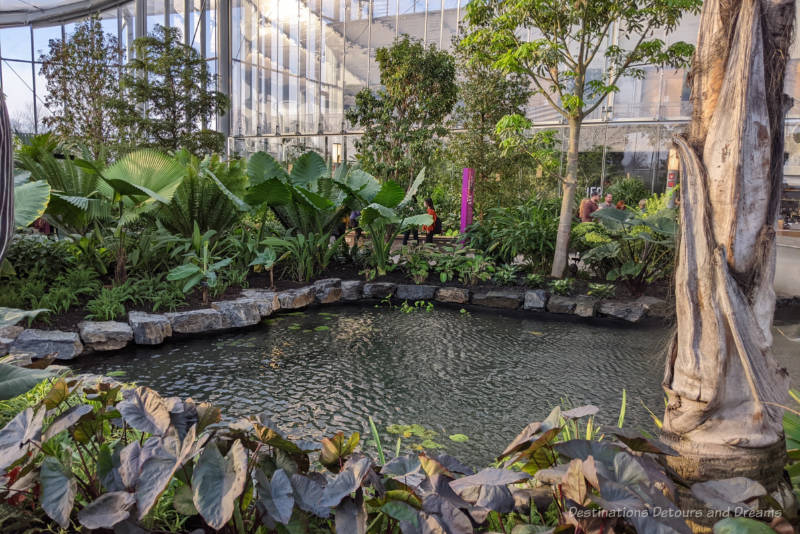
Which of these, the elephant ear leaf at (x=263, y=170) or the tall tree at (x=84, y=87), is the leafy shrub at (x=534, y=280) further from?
the tall tree at (x=84, y=87)

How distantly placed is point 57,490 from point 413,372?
312 centimetres

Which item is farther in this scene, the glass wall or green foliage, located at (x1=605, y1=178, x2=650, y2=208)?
the glass wall

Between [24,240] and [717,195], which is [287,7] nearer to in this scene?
[24,240]

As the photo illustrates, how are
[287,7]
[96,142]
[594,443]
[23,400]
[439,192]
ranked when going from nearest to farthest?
1. [594,443]
2. [23,400]
3. [96,142]
4. [439,192]
5. [287,7]

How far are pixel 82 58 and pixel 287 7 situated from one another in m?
8.25

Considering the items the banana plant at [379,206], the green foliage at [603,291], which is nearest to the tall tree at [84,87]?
the banana plant at [379,206]

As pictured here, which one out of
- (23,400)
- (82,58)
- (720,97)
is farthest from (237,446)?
(82,58)

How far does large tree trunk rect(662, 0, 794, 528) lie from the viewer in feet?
4.90

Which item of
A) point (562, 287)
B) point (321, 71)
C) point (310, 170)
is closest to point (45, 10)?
point (321, 71)

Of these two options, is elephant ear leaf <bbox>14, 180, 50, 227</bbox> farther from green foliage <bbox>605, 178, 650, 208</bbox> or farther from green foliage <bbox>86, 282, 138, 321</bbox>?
green foliage <bbox>605, 178, 650, 208</bbox>

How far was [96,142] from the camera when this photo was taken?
1229cm

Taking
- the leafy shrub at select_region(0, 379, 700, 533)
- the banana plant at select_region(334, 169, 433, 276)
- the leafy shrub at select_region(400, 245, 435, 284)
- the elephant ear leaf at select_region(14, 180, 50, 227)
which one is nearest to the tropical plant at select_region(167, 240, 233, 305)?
the elephant ear leaf at select_region(14, 180, 50, 227)

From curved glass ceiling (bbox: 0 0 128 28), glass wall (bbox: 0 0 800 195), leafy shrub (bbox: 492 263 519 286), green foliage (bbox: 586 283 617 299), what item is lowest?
green foliage (bbox: 586 283 617 299)

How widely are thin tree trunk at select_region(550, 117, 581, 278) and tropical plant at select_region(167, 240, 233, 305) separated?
4.14 m
